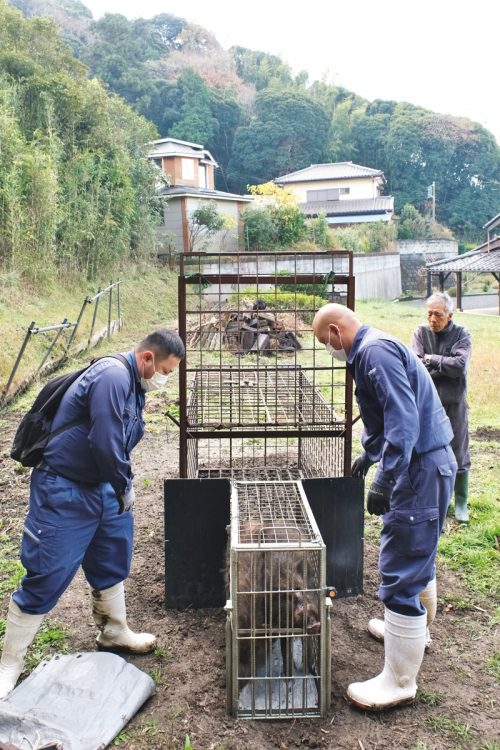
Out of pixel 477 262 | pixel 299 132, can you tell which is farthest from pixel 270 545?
pixel 299 132

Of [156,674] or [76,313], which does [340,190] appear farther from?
[156,674]

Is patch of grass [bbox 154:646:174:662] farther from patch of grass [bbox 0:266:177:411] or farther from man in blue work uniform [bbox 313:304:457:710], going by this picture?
patch of grass [bbox 0:266:177:411]

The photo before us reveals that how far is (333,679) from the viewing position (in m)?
3.00

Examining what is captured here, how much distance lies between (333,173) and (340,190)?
109 cm

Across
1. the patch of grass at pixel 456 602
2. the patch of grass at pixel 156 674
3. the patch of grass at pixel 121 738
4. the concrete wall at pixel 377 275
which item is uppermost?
the concrete wall at pixel 377 275

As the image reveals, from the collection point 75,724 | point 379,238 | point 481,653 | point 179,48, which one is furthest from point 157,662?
point 179,48

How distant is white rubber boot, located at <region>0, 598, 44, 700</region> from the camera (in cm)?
278

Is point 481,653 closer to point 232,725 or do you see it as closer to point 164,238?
point 232,725

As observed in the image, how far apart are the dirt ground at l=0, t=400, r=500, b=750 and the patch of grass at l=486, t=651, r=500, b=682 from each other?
26 millimetres

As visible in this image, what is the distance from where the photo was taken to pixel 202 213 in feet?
82.8

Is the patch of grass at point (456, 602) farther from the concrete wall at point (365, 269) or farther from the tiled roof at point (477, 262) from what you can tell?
the tiled roof at point (477, 262)

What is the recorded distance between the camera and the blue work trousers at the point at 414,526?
268 centimetres

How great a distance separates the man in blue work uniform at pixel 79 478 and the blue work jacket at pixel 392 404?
829mm

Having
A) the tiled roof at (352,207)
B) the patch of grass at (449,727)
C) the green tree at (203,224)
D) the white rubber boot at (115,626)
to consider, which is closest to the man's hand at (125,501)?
the white rubber boot at (115,626)
